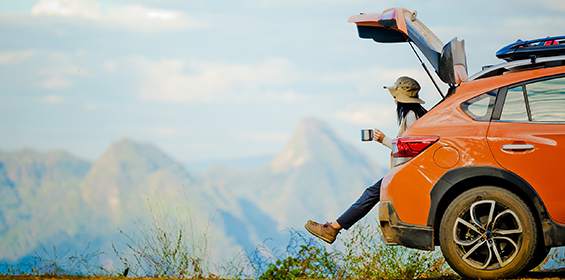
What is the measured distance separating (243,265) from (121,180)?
5018 inches

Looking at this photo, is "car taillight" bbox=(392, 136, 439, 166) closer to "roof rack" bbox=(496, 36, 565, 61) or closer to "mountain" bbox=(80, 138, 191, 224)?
"roof rack" bbox=(496, 36, 565, 61)

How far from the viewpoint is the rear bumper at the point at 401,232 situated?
4777 millimetres

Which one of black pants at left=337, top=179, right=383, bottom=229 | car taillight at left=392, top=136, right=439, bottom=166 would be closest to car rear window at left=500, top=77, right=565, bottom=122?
car taillight at left=392, top=136, right=439, bottom=166

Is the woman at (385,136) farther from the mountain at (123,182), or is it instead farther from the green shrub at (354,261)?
the mountain at (123,182)

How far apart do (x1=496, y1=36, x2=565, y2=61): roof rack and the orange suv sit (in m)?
0.01

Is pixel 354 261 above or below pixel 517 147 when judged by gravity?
below

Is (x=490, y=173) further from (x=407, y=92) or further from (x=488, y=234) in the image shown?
(x=407, y=92)

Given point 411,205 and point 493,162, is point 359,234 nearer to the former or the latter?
point 411,205

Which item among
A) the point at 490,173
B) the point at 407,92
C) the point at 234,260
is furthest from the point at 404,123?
the point at 234,260

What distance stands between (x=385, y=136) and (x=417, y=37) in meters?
1.10

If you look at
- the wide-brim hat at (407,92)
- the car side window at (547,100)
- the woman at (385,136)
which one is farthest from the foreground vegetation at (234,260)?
the car side window at (547,100)

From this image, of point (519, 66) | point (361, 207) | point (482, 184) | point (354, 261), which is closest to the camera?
point (482, 184)

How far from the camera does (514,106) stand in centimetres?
468

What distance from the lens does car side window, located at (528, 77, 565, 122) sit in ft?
15.1
